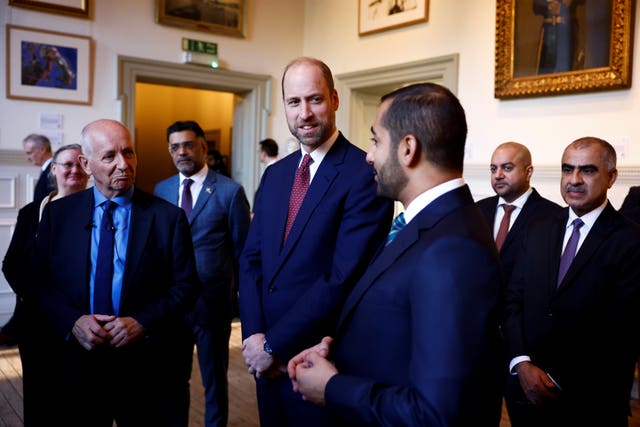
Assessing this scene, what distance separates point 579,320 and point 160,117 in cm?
998

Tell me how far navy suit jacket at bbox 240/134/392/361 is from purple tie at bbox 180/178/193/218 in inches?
54.5

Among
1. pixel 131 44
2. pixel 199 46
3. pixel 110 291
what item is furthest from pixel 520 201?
pixel 131 44

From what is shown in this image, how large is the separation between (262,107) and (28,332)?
5.42 meters

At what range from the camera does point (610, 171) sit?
2.82 metres

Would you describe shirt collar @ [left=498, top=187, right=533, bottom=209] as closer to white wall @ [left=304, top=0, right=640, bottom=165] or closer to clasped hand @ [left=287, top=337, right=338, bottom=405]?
white wall @ [left=304, top=0, right=640, bottom=165]

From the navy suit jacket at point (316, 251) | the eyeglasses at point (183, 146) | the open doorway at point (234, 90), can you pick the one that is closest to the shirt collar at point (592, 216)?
the navy suit jacket at point (316, 251)

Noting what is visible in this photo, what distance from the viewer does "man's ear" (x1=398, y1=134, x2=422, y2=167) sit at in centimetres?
136

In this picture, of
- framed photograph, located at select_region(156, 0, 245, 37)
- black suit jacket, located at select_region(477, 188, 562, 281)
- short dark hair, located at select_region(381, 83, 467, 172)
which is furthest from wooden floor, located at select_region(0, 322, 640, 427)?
framed photograph, located at select_region(156, 0, 245, 37)

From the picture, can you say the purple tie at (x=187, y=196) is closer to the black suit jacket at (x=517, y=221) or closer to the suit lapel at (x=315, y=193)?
the suit lapel at (x=315, y=193)

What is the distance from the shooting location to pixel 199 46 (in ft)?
22.9

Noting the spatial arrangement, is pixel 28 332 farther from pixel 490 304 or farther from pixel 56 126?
pixel 56 126

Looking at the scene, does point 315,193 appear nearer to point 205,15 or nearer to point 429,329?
point 429,329

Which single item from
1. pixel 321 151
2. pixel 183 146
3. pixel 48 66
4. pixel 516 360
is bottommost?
pixel 516 360

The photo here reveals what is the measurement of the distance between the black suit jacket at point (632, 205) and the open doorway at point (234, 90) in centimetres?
455
